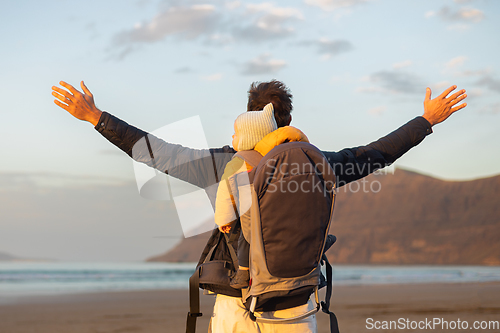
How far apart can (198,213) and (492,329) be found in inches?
320

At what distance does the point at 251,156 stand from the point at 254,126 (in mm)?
146

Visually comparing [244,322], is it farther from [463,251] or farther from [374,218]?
[374,218]

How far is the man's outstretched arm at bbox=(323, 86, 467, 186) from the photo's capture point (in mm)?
2289

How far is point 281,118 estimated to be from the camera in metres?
2.16

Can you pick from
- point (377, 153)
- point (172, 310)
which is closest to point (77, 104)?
point (377, 153)

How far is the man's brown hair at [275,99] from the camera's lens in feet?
6.97

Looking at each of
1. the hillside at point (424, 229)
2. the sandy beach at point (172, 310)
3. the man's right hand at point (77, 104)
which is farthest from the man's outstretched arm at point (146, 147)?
the hillside at point (424, 229)

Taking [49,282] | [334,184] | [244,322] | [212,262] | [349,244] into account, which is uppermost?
[334,184]

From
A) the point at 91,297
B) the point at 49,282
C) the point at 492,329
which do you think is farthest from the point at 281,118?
the point at 49,282

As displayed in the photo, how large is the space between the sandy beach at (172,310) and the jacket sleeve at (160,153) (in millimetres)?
6244

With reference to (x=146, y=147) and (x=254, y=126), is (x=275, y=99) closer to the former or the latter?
(x=254, y=126)

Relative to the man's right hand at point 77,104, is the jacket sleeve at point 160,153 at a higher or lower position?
lower

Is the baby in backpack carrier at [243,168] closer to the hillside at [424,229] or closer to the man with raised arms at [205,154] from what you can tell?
the man with raised arms at [205,154]

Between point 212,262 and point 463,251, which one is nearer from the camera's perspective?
point 212,262
